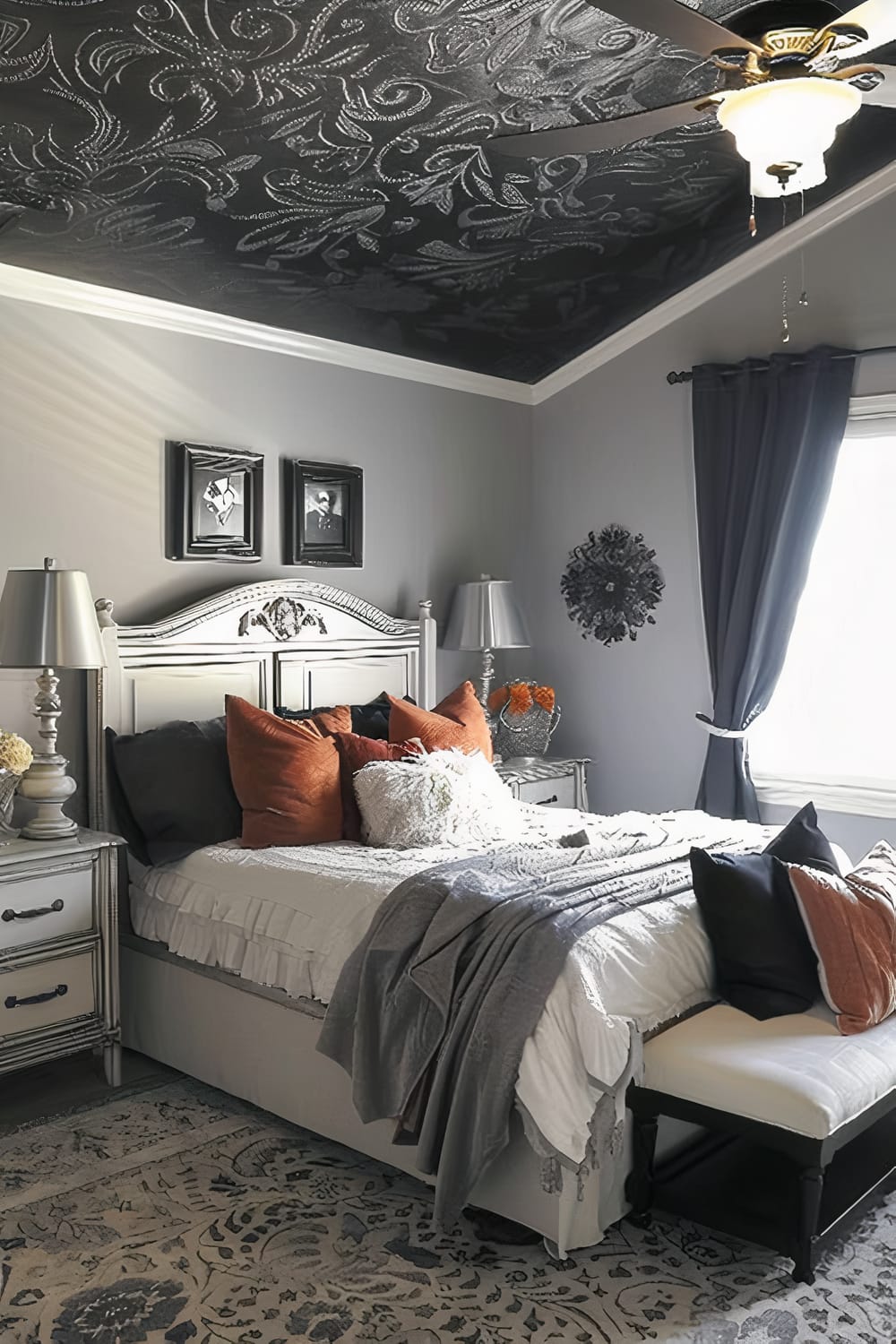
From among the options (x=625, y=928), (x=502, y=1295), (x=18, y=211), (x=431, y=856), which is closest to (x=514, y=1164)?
(x=502, y=1295)

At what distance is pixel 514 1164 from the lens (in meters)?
2.70

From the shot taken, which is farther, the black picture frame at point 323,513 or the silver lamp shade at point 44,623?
the black picture frame at point 323,513

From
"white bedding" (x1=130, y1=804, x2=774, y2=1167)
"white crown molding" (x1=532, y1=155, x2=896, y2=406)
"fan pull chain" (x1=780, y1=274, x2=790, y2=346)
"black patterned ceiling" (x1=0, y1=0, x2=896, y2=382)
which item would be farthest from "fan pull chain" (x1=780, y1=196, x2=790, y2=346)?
"white bedding" (x1=130, y1=804, x2=774, y2=1167)

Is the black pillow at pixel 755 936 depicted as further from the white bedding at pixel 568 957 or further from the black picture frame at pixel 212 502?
the black picture frame at pixel 212 502

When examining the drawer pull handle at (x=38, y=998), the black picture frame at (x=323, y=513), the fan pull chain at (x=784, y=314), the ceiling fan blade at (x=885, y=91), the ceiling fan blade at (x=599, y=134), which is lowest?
the drawer pull handle at (x=38, y=998)

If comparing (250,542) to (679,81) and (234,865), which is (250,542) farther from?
(679,81)

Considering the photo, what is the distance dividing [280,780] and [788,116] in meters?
2.32

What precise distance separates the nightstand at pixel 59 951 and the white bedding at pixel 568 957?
0.22m

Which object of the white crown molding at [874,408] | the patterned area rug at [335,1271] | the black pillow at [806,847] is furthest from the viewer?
the white crown molding at [874,408]

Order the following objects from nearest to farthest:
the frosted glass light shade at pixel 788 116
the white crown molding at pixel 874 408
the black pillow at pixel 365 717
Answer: the frosted glass light shade at pixel 788 116 → the black pillow at pixel 365 717 → the white crown molding at pixel 874 408

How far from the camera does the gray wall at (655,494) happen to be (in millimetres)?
4594

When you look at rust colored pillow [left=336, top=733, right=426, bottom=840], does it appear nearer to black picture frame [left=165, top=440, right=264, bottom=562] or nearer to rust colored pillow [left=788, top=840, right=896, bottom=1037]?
black picture frame [left=165, top=440, right=264, bottom=562]

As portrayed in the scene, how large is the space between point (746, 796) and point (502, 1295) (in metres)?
2.71

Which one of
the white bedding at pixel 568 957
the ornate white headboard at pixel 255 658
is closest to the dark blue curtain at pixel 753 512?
the white bedding at pixel 568 957
